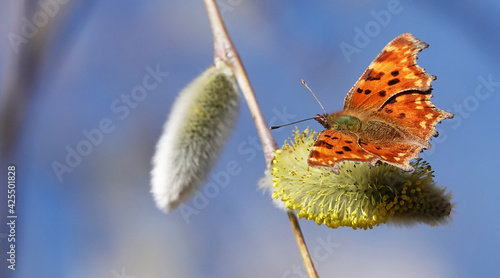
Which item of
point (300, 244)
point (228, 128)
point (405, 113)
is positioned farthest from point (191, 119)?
point (405, 113)

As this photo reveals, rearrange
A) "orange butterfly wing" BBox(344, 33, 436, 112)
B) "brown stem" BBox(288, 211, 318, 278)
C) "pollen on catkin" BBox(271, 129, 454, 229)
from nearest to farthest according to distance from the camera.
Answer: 1. "brown stem" BBox(288, 211, 318, 278)
2. "pollen on catkin" BBox(271, 129, 454, 229)
3. "orange butterfly wing" BBox(344, 33, 436, 112)

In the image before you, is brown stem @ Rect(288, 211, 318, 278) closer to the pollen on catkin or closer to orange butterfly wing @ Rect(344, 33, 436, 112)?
the pollen on catkin

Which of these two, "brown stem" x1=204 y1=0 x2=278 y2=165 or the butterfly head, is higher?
"brown stem" x1=204 y1=0 x2=278 y2=165

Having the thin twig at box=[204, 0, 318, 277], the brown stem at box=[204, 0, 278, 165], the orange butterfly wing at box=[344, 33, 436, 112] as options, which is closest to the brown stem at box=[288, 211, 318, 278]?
the thin twig at box=[204, 0, 318, 277]

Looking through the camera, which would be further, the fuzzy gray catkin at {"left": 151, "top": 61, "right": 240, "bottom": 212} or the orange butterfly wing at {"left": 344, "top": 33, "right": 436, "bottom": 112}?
the orange butterfly wing at {"left": 344, "top": 33, "right": 436, "bottom": 112}

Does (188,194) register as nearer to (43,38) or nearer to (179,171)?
(179,171)

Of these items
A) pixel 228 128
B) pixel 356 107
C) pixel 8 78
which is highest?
pixel 8 78
